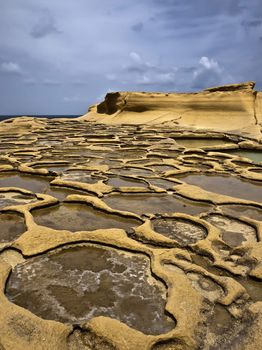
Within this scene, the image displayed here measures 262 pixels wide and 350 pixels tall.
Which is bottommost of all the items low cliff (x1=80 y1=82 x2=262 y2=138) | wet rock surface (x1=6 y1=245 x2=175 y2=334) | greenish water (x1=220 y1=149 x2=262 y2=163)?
greenish water (x1=220 y1=149 x2=262 y2=163)

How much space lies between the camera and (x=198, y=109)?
80.3 ft

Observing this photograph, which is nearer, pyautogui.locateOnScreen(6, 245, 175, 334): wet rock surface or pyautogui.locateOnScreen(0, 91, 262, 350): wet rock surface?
pyautogui.locateOnScreen(0, 91, 262, 350): wet rock surface

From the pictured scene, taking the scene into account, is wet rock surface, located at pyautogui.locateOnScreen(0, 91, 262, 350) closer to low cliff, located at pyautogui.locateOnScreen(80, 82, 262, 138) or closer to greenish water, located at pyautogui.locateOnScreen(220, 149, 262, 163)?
greenish water, located at pyautogui.locateOnScreen(220, 149, 262, 163)

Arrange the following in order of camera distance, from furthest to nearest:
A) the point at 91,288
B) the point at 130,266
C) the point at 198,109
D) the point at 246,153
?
the point at 198,109 → the point at 246,153 → the point at 130,266 → the point at 91,288

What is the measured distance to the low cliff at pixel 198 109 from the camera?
22.3m

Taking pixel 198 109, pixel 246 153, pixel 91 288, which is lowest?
pixel 246 153

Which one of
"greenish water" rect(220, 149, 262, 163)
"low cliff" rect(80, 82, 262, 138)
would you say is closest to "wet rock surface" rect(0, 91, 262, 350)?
"greenish water" rect(220, 149, 262, 163)

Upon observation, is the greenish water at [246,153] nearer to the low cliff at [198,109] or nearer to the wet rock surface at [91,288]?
the low cliff at [198,109]

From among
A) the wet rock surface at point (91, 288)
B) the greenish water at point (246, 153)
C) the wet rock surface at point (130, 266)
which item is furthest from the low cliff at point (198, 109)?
the wet rock surface at point (91, 288)

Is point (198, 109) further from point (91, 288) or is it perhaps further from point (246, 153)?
Result: point (91, 288)

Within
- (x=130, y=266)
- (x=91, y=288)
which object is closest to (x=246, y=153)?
(x=130, y=266)

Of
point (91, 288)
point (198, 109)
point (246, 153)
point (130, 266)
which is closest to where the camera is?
point (91, 288)

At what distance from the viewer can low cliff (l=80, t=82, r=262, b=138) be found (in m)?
22.3

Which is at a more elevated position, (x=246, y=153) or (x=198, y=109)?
(x=198, y=109)
